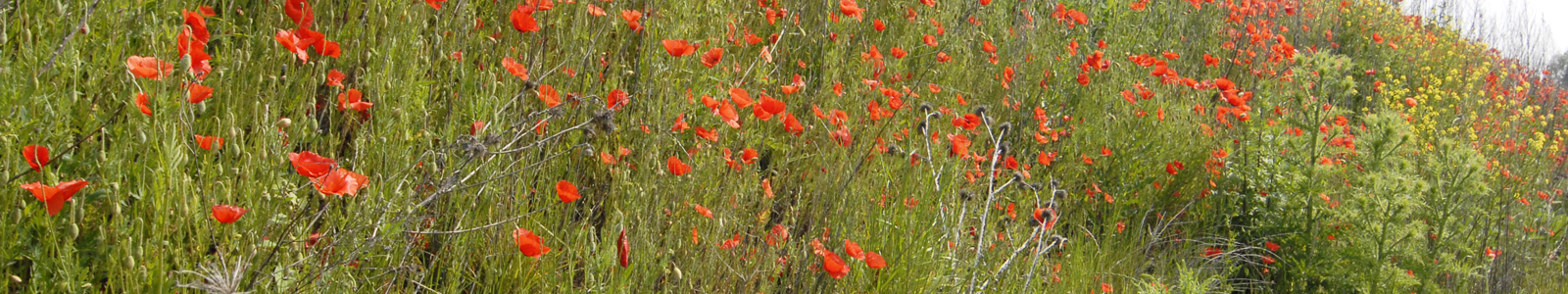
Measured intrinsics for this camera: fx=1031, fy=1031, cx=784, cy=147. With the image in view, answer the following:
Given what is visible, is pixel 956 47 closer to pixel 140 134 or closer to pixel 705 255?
pixel 705 255

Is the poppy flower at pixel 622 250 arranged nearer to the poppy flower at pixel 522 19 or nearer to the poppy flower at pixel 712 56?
the poppy flower at pixel 522 19

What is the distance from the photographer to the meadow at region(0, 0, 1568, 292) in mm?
1235

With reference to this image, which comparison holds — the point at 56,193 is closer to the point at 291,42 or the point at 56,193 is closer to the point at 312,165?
the point at 312,165

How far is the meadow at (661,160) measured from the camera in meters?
1.24

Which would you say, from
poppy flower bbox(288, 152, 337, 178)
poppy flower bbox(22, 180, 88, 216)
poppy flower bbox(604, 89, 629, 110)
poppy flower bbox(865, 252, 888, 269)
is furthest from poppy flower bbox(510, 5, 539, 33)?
poppy flower bbox(22, 180, 88, 216)

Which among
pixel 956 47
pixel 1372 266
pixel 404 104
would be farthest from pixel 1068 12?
pixel 404 104

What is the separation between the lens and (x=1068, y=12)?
13.3ft

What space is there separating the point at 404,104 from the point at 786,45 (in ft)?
4.79

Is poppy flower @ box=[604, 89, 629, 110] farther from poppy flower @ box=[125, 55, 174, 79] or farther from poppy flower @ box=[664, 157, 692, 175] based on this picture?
poppy flower @ box=[125, 55, 174, 79]

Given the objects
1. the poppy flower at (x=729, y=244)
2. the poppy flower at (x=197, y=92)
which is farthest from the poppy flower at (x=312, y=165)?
the poppy flower at (x=729, y=244)

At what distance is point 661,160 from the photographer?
2059 millimetres

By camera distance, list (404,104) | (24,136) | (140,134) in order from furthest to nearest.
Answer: (404,104)
(24,136)
(140,134)

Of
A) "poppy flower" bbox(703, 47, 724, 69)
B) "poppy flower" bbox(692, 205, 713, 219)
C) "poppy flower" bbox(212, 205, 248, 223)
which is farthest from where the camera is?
"poppy flower" bbox(703, 47, 724, 69)

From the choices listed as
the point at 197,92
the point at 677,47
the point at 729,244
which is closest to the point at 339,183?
the point at 197,92
